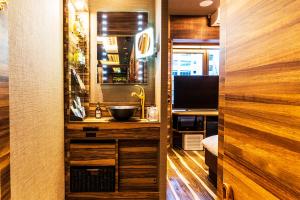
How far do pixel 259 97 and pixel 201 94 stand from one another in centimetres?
511

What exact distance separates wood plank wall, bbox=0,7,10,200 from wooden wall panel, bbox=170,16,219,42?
13.9ft

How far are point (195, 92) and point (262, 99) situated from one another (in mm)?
5092

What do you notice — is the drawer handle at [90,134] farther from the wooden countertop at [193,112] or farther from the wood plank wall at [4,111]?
the wooden countertop at [193,112]

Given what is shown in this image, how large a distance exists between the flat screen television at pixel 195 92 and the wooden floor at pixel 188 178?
1.12m

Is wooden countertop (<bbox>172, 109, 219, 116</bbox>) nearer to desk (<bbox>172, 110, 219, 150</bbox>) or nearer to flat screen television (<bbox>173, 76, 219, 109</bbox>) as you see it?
desk (<bbox>172, 110, 219, 150</bbox>)

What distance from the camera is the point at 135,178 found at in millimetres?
2963

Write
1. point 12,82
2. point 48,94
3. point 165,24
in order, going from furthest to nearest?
point 165,24, point 48,94, point 12,82

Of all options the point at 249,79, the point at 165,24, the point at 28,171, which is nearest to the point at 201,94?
the point at 165,24

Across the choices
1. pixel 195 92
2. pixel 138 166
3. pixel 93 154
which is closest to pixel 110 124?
pixel 93 154

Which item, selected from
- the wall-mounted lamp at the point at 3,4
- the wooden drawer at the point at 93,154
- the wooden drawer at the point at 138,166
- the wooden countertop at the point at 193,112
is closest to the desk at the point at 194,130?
the wooden countertop at the point at 193,112

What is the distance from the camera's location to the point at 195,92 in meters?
5.79

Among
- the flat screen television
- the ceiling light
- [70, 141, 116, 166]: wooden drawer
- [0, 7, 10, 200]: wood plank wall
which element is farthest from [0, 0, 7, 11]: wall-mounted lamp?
the flat screen television

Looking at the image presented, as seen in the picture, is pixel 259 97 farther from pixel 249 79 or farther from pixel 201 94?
pixel 201 94

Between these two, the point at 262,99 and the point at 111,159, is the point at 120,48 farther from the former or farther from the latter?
the point at 262,99
